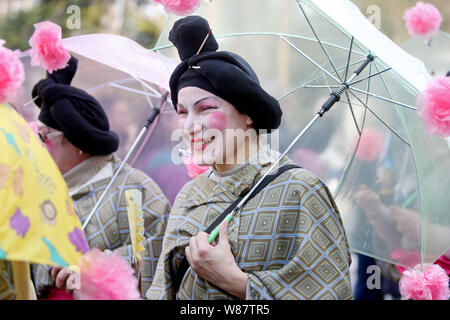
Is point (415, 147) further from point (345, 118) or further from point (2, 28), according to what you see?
point (2, 28)

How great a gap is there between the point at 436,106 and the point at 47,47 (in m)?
1.91

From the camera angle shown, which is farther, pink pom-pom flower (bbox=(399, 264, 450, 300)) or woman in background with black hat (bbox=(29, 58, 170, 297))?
woman in background with black hat (bbox=(29, 58, 170, 297))

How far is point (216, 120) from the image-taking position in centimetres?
288

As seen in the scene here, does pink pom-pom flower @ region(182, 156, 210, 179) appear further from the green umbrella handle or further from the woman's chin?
the green umbrella handle

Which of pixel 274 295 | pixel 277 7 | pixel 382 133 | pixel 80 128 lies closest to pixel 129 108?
pixel 80 128

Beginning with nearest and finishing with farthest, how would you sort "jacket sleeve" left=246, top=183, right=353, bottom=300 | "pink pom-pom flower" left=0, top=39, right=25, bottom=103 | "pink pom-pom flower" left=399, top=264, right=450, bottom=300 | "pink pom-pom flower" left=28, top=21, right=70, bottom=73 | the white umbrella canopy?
1. "pink pom-pom flower" left=0, top=39, right=25, bottom=103
2. "jacket sleeve" left=246, top=183, right=353, bottom=300
3. "pink pom-pom flower" left=28, top=21, right=70, bottom=73
4. "pink pom-pom flower" left=399, top=264, right=450, bottom=300
5. the white umbrella canopy

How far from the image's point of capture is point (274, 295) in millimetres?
2596

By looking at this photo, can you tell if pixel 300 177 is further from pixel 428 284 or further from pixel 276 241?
pixel 428 284

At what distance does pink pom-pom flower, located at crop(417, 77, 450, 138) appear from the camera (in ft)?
9.27

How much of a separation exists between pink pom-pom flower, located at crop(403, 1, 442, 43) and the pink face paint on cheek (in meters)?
3.38

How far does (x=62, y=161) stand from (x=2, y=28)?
394 inches

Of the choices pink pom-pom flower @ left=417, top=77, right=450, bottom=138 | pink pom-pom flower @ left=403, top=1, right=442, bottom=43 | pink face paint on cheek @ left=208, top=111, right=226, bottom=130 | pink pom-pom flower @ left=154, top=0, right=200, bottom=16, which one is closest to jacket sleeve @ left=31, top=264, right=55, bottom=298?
pink face paint on cheek @ left=208, top=111, right=226, bottom=130

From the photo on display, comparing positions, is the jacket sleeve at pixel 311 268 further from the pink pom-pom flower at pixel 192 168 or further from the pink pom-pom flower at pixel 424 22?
the pink pom-pom flower at pixel 424 22

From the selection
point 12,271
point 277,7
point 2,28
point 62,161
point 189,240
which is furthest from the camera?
point 2,28
